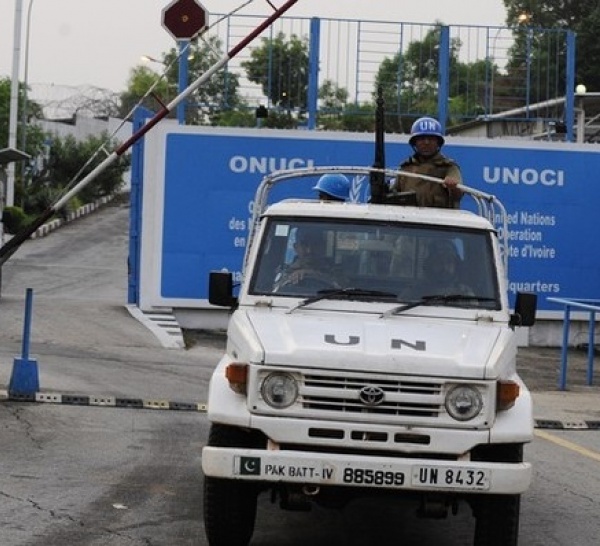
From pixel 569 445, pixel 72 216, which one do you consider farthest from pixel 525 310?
pixel 72 216

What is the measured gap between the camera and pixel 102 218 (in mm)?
51031

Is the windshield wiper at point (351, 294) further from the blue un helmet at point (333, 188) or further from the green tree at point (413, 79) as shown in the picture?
the green tree at point (413, 79)

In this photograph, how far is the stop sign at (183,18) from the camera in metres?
17.3

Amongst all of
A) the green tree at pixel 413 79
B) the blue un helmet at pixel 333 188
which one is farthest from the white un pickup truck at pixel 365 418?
the green tree at pixel 413 79

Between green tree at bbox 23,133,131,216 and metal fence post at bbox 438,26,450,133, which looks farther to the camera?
green tree at bbox 23,133,131,216

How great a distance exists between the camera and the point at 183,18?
683 inches

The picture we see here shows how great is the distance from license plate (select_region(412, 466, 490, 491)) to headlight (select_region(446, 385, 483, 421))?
0.31 meters

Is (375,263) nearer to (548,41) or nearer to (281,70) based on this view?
(281,70)

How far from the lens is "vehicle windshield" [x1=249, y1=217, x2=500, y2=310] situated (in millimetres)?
9203

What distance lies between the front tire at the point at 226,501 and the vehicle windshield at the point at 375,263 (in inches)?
48.3

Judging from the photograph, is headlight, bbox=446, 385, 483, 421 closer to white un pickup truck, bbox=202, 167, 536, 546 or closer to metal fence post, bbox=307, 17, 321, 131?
white un pickup truck, bbox=202, 167, 536, 546

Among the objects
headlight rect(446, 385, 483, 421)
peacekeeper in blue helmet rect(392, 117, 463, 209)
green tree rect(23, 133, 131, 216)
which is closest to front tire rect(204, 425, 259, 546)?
headlight rect(446, 385, 483, 421)

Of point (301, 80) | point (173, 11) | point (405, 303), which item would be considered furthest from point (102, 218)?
point (405, 303)

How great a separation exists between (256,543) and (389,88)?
58.2ft
